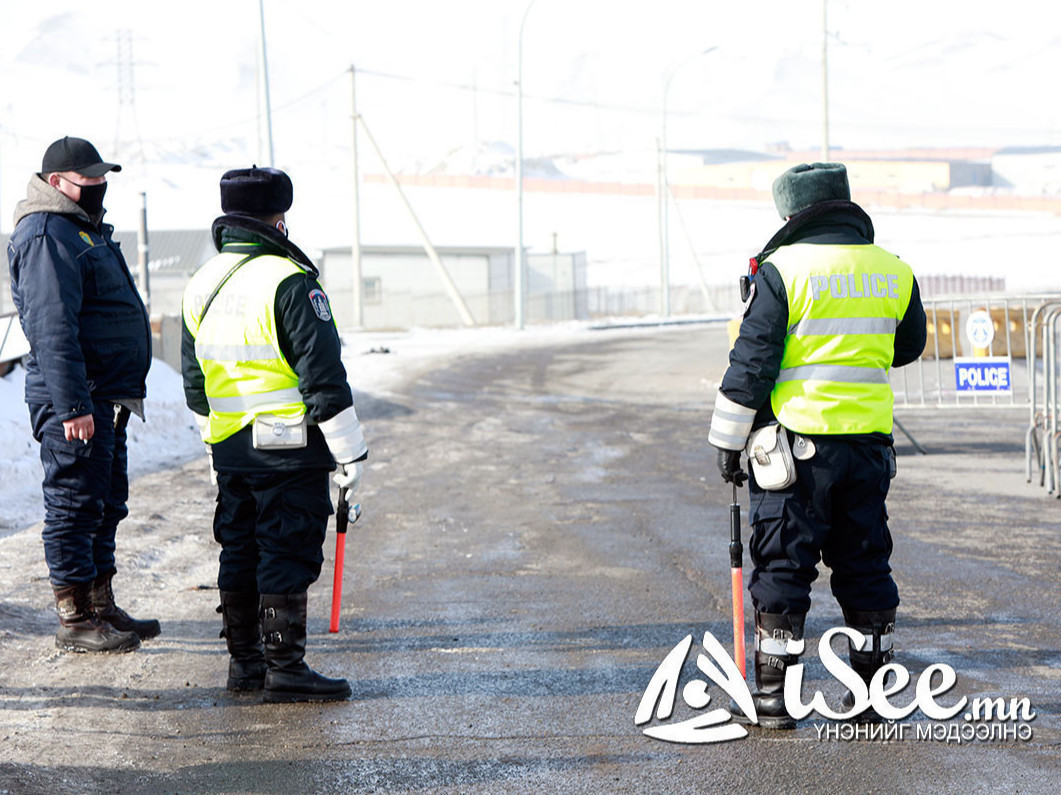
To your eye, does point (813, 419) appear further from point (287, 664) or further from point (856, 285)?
point (287, 664)

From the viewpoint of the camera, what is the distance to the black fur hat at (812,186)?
4.55 meters

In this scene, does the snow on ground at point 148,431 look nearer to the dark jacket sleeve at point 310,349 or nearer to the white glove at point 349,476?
the white glove at point 349,476

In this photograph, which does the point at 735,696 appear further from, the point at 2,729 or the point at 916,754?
the point at 2,729

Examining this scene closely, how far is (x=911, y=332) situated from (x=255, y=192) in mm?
2537

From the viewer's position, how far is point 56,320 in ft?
17.8

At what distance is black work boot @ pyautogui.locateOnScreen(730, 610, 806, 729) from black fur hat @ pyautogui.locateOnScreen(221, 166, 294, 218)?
239 centimetres

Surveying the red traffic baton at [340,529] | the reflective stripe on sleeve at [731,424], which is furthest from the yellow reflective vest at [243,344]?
the reflective stripe on sleeve at [731,424]

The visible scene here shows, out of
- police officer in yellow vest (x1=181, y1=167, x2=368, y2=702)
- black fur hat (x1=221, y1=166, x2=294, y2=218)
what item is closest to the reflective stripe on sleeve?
police officer in yellow vest (x1=181, y1=167, x2=368, y2=702)

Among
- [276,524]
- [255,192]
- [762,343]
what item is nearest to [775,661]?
[762,343]

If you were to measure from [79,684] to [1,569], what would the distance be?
87.6 inches

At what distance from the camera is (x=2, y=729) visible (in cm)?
448

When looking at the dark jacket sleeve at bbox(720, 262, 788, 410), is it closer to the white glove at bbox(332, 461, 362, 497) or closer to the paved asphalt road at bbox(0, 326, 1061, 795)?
the paved asphalt road at bbox(0, 326, 1061, 795)

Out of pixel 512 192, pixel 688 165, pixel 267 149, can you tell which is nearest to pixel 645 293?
pixel 512 192

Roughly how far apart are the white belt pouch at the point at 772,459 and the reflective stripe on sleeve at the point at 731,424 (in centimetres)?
5
